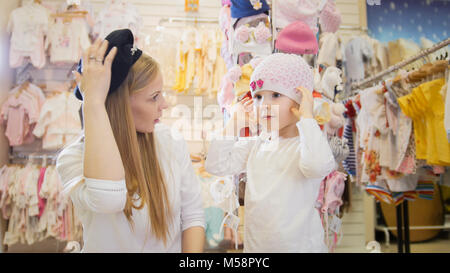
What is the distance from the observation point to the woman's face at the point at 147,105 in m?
0.66

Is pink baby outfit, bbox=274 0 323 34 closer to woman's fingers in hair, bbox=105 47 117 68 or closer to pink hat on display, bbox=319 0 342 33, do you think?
pink hat on display, bbox=319 0 342 33

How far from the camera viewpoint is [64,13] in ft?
4.65

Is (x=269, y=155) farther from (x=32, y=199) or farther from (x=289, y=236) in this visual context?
(x=32, y=199)

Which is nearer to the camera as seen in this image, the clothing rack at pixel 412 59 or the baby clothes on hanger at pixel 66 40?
the baby clothes on hanger at pixel 66 40

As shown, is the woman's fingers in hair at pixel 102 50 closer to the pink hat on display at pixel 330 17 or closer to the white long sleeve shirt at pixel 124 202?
the white long sleeve shirt at pixel 124 202

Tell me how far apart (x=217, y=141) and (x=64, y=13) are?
1.13m

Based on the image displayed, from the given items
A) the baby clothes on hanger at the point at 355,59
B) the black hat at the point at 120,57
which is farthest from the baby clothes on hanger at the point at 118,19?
the baby clothes on hanger at the point at 355,59

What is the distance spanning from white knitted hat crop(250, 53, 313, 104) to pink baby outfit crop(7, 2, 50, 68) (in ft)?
4.18

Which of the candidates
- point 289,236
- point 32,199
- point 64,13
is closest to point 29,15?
point 64,13

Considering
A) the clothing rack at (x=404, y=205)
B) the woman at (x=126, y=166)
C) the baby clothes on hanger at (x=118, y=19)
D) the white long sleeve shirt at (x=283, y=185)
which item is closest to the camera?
the woman at (x=126, y=166)

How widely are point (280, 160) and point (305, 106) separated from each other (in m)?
0.16

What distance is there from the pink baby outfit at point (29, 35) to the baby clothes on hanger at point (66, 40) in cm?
7

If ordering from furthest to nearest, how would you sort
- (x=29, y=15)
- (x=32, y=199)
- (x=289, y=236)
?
(x=32, y=199), (x=29, y=15), (x=289, y=236)

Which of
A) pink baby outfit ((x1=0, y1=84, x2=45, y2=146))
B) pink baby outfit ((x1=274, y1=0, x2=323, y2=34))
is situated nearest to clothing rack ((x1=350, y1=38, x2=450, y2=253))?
pink baby outfit ((x1=274, y1=0, x2=323, y2=34))
